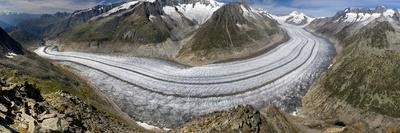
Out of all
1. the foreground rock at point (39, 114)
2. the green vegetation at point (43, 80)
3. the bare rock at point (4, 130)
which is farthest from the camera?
the green vegetation at point (43, 80)

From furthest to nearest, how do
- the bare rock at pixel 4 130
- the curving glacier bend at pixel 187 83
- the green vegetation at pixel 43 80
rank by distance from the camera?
the curving glacier bend at pixel 187 83, the green vegetation at pixel 43 80, the bare rock at pixel 4 130

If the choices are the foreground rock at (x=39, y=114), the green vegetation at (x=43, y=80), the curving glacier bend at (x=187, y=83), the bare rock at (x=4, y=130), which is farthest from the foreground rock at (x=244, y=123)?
the curving glacier bend at (x=187, y=83)

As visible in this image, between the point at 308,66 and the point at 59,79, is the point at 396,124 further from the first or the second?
the point at 308,66

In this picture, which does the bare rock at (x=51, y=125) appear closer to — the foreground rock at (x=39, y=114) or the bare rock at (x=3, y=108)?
the foreground rock at (x=39, y=114)

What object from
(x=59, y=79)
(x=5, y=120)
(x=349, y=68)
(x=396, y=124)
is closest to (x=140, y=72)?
(x=59, y=79)

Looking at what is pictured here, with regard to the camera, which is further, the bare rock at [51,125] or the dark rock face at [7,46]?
the dark rock face at [7,46]

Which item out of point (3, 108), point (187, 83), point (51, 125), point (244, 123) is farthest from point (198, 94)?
point (3, 108)

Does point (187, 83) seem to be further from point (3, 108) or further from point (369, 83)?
point (3, 108)
